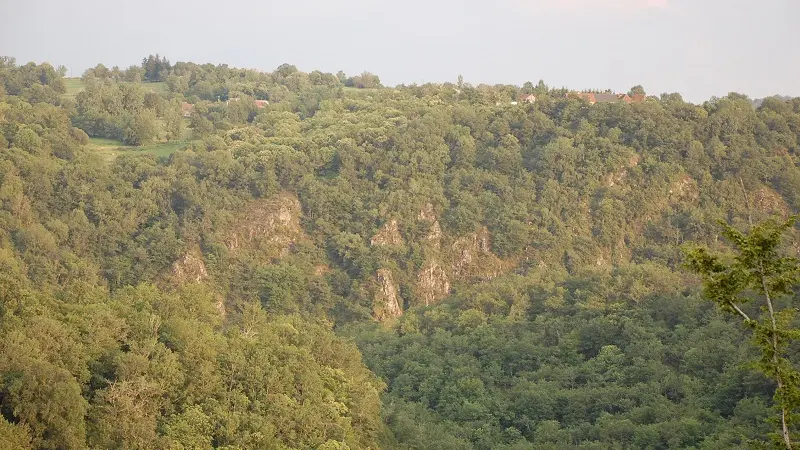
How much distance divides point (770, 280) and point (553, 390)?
26.1 m

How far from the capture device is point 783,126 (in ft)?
212

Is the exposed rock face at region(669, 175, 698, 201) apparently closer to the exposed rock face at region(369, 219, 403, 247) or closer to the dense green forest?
the dense green forest

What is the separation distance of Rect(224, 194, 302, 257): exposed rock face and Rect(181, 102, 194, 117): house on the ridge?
1917 cm

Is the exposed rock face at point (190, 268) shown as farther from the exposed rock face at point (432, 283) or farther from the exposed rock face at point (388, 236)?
the exposed rock face at point (432, 283)

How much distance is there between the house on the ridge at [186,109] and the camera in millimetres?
78369

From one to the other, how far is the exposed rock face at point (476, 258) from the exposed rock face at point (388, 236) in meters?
3.55

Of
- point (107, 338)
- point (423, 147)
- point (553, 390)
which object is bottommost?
point (553, 390)

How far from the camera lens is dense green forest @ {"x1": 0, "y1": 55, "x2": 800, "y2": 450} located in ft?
104

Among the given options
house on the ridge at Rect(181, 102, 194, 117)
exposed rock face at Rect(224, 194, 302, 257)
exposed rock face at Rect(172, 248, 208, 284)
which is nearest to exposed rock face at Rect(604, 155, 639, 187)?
exposed rock face at Rect(224, 194, 302, 257)

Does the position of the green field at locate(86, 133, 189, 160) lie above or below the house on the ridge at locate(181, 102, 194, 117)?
below

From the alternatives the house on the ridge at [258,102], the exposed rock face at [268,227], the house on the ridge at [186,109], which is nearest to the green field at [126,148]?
the house on the ridge at [186,109]

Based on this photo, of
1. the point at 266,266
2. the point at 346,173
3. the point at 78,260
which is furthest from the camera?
the point at 346,173

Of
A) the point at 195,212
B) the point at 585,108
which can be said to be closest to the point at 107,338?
the point at 195,212

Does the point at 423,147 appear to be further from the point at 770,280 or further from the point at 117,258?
the point at 770,280
